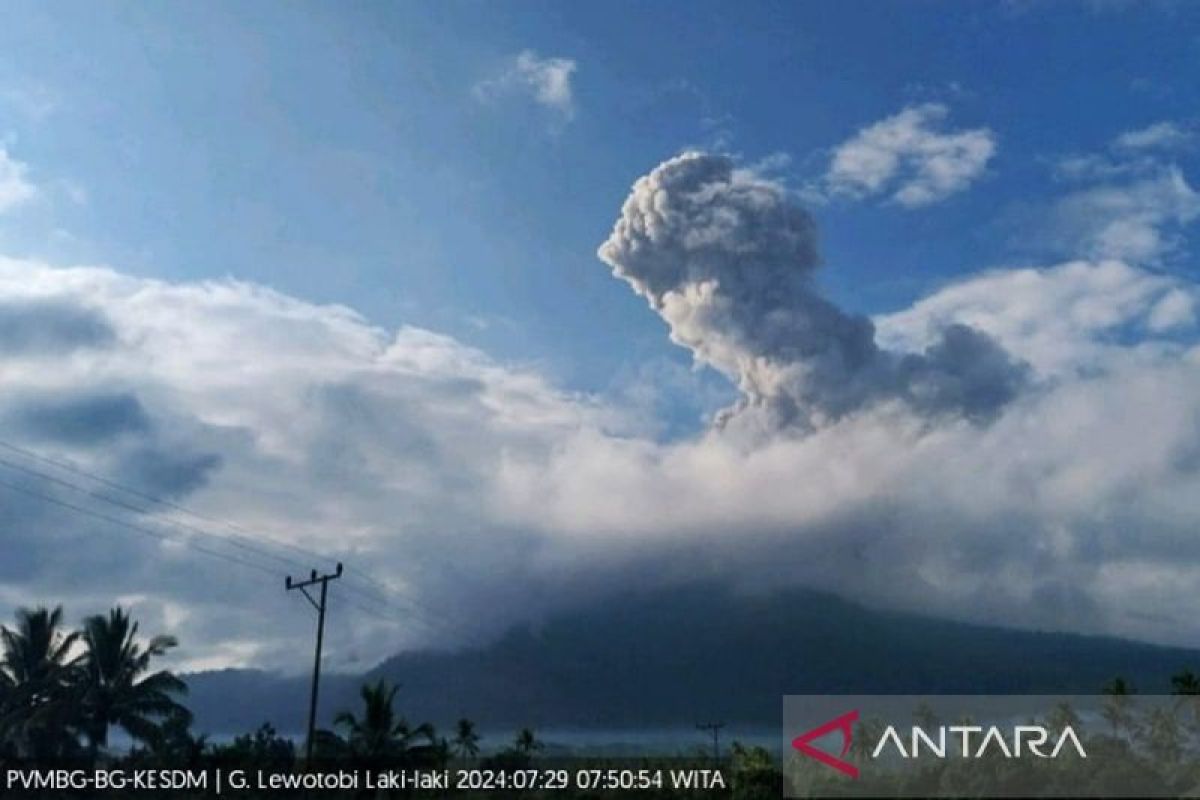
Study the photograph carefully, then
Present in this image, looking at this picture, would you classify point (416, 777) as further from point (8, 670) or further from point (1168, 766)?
point (1168, 766)

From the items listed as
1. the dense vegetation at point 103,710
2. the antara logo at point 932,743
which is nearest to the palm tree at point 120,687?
the dense vegetation at point 103,710

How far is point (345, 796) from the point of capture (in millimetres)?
58406

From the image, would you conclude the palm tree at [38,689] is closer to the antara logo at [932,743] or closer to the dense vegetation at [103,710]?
the dense vegetation at [103,710]

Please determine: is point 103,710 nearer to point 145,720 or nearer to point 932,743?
point 145,720

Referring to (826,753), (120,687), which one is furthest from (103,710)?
(826,753)

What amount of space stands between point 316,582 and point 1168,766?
117ft

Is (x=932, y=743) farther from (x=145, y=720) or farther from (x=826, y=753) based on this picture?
(x=145, y=720)

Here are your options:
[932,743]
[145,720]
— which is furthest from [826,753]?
[145,720]

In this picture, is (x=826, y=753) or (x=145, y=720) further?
(x=145, y=720)

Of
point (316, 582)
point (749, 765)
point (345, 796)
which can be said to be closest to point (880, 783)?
point (749, 765)

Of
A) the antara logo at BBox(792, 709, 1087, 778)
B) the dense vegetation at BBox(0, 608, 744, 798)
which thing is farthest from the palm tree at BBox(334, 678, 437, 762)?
the antara logo at BBox(792, 709, 1087, 778)

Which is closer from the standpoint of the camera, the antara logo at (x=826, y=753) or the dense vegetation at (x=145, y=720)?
the antara logo at (x=826, y=753)

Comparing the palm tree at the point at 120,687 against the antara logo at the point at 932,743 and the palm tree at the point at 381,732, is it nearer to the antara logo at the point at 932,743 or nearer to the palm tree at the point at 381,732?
the palm tree at the point at 381,732

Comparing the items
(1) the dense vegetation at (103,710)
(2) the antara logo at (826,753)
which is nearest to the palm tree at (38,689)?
(1) the dense vegetation at (103,710)
